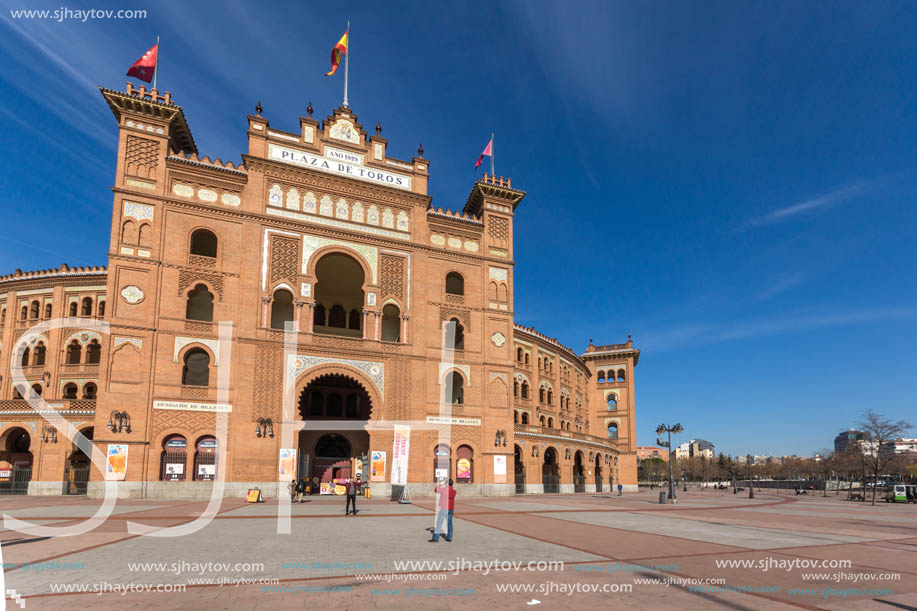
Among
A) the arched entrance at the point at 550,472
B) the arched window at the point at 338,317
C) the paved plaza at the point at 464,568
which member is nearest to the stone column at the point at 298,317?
the arched window at the point at 338,317

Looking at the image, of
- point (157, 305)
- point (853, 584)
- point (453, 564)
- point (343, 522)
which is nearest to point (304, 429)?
point (157, 305)

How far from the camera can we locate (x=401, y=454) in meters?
35.9

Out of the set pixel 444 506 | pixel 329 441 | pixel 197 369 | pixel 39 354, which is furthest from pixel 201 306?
pixel 444 506

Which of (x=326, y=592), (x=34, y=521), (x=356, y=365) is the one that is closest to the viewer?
(x=326, y=592)

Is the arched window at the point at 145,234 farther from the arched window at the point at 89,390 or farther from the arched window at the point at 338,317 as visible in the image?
the arched window at the point at 89,390

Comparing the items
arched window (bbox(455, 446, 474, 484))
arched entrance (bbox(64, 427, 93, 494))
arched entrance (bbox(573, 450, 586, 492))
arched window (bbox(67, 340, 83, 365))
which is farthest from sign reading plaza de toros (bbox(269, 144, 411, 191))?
arched entrance (bbox(573, 450, 586, 492))

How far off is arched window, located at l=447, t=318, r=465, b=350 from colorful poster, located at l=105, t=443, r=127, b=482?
817 inches

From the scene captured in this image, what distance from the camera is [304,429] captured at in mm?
36438

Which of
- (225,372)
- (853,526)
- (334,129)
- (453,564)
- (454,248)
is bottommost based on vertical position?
(853,526)

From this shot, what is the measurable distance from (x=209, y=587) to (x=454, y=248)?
33.6 metres

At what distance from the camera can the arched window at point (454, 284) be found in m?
41.7

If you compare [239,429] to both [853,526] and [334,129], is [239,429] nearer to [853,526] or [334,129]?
[334,129]

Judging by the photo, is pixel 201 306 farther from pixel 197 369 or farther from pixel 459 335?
pixel 459 335

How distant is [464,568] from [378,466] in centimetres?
2598
